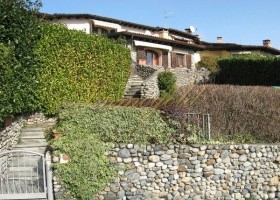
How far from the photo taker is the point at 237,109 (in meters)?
14.1

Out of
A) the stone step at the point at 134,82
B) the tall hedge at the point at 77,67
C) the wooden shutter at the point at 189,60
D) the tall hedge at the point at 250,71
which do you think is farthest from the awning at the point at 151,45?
the tall hedge at the point at 77,67

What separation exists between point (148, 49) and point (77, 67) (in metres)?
15.2

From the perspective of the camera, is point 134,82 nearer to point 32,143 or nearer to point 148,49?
point 148,49

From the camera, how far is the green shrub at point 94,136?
410 inches

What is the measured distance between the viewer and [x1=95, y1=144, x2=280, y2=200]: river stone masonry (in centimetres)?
1098

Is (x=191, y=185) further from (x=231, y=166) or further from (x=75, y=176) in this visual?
(x=75, y=176)

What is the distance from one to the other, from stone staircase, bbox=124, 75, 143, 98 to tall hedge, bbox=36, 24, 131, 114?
178cm

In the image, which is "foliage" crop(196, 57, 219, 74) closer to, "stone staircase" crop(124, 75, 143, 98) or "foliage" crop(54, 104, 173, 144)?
"stone staircase" crop(124, 75, 143, 98)

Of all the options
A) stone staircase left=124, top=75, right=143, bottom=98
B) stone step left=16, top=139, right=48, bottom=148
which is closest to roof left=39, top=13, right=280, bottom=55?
stone staircase left=124, top=75, right=143, bottom=98

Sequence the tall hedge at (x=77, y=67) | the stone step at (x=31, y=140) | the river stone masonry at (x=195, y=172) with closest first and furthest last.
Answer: the river stone masonry at (x=195, y=172) → the stone step at (x=31, y=140) → the tall hedge at (x=77, y=67)

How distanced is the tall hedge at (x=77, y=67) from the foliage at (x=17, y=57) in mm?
656

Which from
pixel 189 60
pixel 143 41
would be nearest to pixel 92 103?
pixel 143 41

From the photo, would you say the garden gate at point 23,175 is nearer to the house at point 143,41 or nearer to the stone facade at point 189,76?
the stone facade at point 189,76

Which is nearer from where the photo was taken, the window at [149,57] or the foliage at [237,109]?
the foliage at [237,109]
